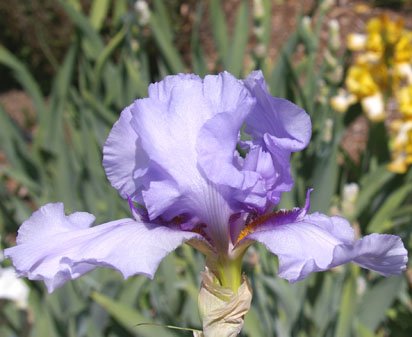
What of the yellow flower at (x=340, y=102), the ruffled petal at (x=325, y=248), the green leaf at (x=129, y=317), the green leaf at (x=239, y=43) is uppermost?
the ruffled petal at (x=325, y=248)

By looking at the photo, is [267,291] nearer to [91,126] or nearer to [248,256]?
[248,256]

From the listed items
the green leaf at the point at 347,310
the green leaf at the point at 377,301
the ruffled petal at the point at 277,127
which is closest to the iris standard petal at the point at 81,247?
the ruffled petal at the point at 277,127

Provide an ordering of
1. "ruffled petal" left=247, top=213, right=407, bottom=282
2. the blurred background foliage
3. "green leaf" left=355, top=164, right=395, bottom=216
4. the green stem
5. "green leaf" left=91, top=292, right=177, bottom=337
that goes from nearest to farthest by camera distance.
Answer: "ruffled petal" left=247, top=213, right=407, bottom=282, the green stem, "green leaf" left=91, top=292, right=177, bottom=337, the blurred background foliage, "green leaf" left=355, top=164, right=395, bottom=216

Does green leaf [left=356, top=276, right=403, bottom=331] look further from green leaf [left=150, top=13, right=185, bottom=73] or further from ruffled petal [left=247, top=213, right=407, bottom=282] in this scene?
green leaf [left=150, top=13, right=185, bottom=73]

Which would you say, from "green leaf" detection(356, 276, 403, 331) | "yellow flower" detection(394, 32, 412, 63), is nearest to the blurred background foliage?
"green leaf" detection(356, 276, 403, 331)

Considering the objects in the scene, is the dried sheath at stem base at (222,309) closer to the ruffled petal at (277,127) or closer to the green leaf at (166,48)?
the ruffled petal at (277,127)

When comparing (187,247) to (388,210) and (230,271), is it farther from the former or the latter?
(230,271)
